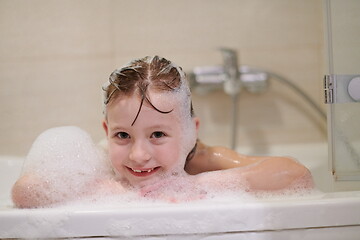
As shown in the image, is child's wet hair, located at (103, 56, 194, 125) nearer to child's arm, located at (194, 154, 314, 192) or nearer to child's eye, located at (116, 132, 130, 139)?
child's eye, located at (116, 132, 130, 139)

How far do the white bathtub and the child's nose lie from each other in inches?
5.7

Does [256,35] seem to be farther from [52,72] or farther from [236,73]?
[52,72]

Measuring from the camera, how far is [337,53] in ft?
2.69

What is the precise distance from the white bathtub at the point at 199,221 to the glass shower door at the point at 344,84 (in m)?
0.14

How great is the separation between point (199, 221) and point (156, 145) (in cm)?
22

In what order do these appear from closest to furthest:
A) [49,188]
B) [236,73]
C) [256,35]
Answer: [49,188], [236,73], [256,35]

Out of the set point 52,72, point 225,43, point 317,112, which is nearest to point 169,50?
point 225,43

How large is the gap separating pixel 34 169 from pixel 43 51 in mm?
794

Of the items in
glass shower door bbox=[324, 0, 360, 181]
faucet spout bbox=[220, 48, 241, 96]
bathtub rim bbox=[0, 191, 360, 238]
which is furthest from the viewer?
faucet spout bbox=[220, 48, 241, 96]

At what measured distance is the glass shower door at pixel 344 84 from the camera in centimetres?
82

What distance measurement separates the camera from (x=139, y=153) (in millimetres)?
833

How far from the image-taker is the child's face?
0.84m

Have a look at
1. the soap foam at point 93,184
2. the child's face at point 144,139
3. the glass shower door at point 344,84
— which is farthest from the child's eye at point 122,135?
the glass shower door at point 344,84

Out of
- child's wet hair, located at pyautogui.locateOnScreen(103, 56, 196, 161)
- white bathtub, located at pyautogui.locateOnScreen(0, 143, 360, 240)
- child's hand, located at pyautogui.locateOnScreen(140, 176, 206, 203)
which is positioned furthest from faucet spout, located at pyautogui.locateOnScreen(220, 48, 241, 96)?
white bathtub, located at pyautogui.locateOnScreen(0, 143, 360, 240)
